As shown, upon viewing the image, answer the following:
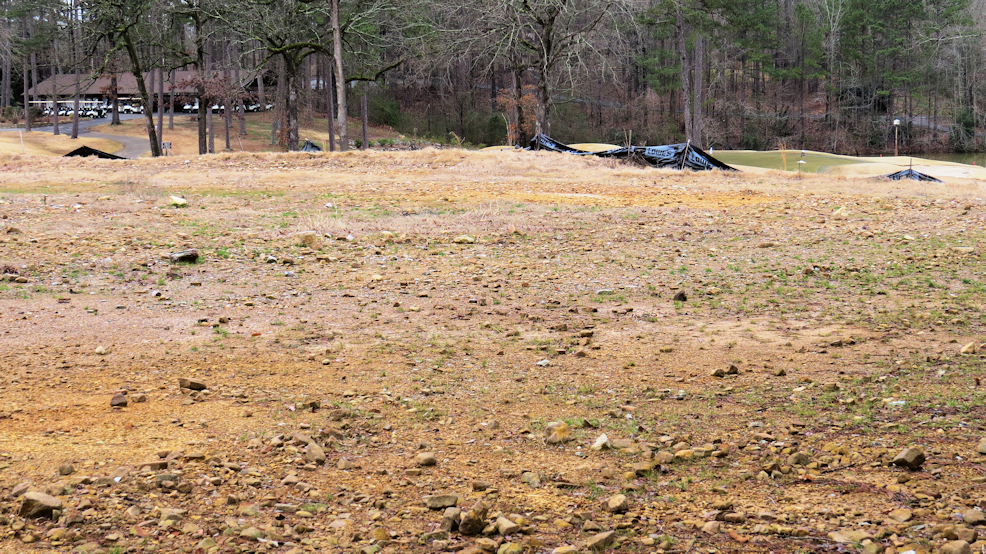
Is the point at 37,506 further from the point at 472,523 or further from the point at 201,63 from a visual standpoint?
the point at 201,63

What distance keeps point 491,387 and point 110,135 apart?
5477cm

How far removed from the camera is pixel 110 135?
174 ft

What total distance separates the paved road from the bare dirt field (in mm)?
37256

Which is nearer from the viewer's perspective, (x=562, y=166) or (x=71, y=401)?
(x=71, y=401)

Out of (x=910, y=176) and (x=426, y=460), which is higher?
(x=910, y=176)

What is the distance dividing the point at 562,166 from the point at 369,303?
1417cm

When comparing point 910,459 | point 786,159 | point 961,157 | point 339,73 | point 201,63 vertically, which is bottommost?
point 910,459

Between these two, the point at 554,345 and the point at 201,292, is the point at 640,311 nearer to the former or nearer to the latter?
the point at 554,345

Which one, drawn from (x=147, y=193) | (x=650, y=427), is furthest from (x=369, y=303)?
(x=147, y=193)

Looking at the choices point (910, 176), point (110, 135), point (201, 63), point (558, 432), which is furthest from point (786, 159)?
point (110, 135)

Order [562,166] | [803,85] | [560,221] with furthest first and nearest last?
[803,85] < [562,166] < [560,221]

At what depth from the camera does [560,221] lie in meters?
12.2

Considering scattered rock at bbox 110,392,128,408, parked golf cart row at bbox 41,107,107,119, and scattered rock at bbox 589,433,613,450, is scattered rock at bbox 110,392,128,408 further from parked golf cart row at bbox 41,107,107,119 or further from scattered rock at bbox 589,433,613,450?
parked golf cart row at bbox 41,107,107,119

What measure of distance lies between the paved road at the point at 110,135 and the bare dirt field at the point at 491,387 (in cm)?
3726
